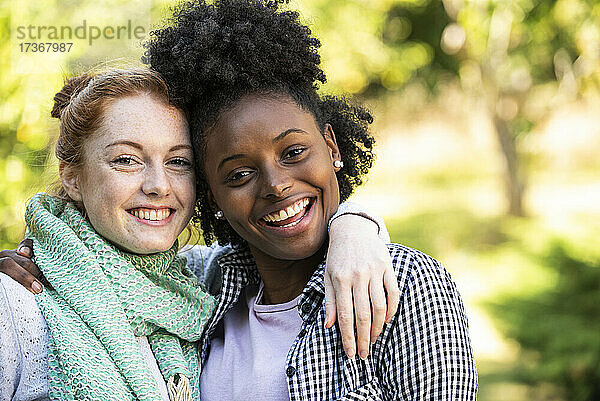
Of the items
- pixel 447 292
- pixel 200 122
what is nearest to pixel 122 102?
pixel 200 122

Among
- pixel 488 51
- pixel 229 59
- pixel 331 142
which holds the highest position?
pixel 488 51

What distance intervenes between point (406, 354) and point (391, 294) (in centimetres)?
16

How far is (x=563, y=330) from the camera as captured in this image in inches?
232

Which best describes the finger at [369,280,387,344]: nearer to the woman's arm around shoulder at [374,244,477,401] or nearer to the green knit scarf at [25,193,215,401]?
the woman's arm around shoulder at [374,244,477,401]

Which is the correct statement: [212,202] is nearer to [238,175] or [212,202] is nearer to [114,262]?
[238,175]

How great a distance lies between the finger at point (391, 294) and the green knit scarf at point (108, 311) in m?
0.66

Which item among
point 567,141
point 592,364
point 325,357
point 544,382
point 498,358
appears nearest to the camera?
point 325,357

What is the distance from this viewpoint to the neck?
2.26 m

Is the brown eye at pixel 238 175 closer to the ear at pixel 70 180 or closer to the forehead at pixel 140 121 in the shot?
the forehead at pixel 140 121

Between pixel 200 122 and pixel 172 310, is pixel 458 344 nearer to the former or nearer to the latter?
pixel 172 310

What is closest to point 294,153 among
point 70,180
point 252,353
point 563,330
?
point 252,353

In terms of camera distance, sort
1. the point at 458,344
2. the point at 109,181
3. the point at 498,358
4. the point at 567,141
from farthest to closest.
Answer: the point at 567,141
the point at 498,358
the point at 109,181
the point at 458,344

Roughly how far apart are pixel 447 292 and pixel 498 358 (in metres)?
6.09

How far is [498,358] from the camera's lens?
7570 millimetres
